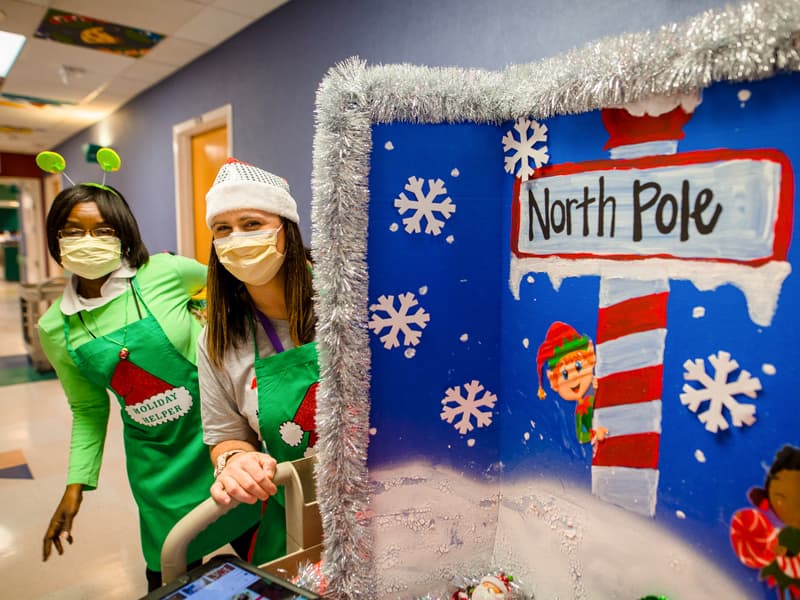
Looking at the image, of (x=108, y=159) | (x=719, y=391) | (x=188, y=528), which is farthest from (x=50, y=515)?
(x=719, y=391)

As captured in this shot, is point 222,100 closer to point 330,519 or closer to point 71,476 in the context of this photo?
point 71,476

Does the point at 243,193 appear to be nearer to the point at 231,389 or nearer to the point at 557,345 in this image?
the point at 231,389

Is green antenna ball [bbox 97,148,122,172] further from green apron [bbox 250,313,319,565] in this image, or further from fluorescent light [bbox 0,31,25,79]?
fluorescent light [bbox 0,31,25,79]

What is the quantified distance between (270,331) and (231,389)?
5.2 inches

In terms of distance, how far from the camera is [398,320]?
70 cm

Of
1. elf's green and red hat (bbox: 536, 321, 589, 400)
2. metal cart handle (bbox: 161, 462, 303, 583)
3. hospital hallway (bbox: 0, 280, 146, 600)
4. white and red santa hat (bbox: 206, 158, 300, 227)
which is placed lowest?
hospital hallway (bbox: 0, 280, 146, 600)

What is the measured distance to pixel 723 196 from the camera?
52cm

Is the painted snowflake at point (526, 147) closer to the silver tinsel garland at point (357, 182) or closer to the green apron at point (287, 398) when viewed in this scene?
the silver tinsel garland at point (357, 182)

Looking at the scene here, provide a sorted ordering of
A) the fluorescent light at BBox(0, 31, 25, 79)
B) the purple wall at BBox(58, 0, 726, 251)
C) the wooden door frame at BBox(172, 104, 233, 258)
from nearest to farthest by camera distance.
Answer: the purple wall at BBox(58, 0, 726, 251) → the fluorescent light at BBox(0, 31, 25, 79) → the wooden door frame at BBox(172, 104, 233, 258)

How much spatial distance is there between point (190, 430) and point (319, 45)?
2060 mm

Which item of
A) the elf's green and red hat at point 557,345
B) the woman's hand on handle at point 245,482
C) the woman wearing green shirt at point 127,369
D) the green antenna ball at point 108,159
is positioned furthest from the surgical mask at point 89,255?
the elf's green and red hat at point 557,345

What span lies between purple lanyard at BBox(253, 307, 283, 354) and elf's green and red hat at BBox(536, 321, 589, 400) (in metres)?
0.51

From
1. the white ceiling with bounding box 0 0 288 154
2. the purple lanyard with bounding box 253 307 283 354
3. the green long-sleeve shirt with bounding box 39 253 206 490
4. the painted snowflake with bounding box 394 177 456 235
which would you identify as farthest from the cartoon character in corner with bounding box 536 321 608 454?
the white ceiling with bounding box 0 0 288 154

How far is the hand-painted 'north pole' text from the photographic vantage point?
19.6 inches
